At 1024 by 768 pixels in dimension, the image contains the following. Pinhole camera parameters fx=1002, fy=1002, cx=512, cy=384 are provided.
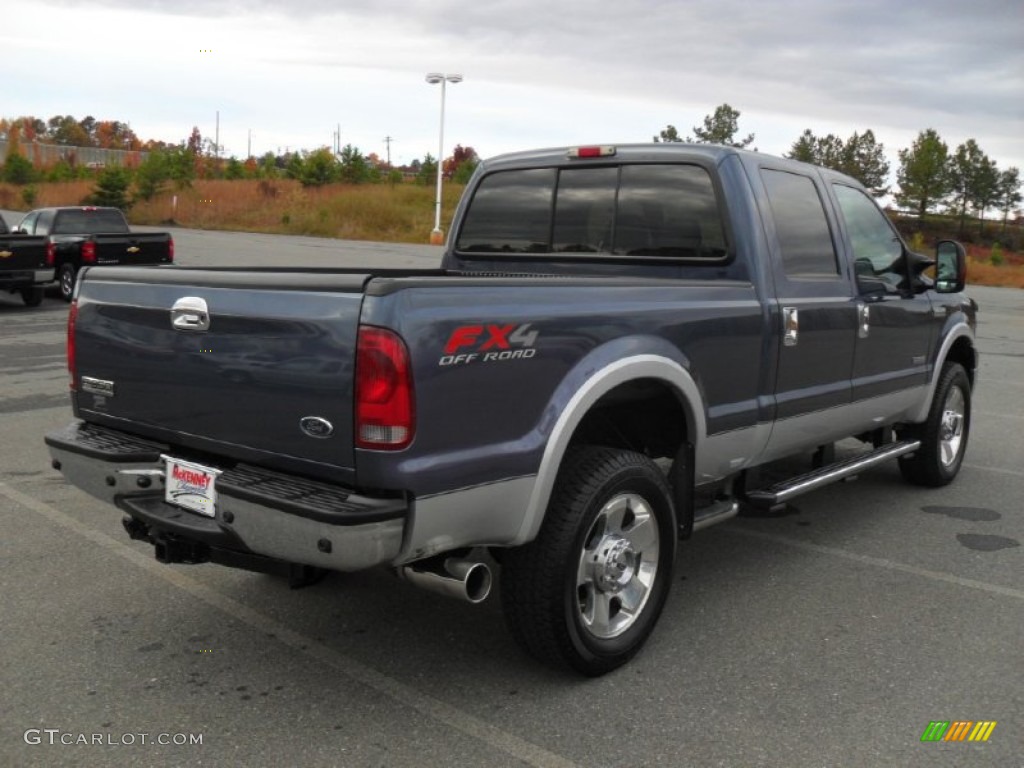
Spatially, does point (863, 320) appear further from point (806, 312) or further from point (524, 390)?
point (524, 390)

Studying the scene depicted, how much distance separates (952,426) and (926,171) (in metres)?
88.5

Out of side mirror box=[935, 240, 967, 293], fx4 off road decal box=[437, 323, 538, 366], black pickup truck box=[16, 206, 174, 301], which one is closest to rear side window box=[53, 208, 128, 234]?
black pickup truck box=[16, 206, 174, 301]

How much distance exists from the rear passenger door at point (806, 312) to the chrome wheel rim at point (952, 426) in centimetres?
167

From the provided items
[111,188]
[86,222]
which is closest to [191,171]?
[111,188]

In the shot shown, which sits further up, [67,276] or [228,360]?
[228,360]

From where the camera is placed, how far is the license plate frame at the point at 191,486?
3201 mm

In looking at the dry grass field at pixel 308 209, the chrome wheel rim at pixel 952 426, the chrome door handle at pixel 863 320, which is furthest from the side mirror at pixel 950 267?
the dry grass field at pixel 308 209

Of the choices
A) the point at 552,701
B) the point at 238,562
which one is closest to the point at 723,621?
the point at 552,701

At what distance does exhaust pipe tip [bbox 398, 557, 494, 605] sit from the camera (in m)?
3.24

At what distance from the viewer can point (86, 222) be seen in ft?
60.1

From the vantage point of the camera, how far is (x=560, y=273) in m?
4.89

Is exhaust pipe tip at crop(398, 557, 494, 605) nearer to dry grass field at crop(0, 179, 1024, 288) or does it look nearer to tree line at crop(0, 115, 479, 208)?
dry grass field at crop(0, 179, 1024, 288)

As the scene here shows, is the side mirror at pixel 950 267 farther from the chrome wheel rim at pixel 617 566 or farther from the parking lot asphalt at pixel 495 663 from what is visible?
the chrome wheel rim at pixel 617 566

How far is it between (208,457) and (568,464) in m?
1.25
